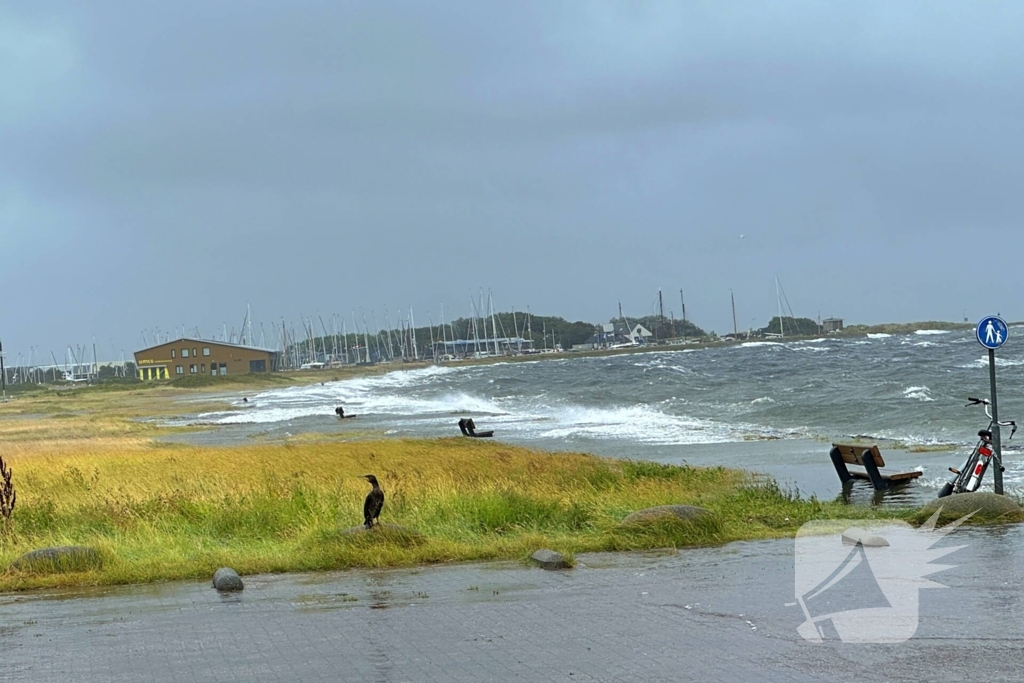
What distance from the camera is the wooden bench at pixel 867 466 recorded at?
20.3 metres

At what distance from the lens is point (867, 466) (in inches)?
798

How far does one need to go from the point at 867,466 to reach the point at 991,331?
465 centimetres

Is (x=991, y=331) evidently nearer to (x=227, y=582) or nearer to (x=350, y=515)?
(x=350, y=515)

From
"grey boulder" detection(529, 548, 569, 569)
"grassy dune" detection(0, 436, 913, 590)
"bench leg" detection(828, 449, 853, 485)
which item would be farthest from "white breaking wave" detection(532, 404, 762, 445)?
"grey boulder" detection(529, 548, 569, 569)

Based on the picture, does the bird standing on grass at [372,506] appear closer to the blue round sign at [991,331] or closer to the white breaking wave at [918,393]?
the blue round sign at [991,331]

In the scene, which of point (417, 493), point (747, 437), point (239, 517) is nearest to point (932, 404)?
point (747, 437)

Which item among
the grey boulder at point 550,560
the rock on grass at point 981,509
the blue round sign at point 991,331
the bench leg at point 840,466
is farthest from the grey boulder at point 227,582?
the bench leg at point 840,466

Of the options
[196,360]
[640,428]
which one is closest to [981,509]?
[640,428]

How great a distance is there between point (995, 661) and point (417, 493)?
35.2 feet

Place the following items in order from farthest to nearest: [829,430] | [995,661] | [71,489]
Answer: [829,430], [71,489], [995,661]

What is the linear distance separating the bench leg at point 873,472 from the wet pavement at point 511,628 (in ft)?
24.8

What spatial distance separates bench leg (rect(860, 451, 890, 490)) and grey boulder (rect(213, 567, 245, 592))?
1224 centimetres

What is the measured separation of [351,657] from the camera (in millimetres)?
8547

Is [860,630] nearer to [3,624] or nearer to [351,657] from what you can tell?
[351,657]
